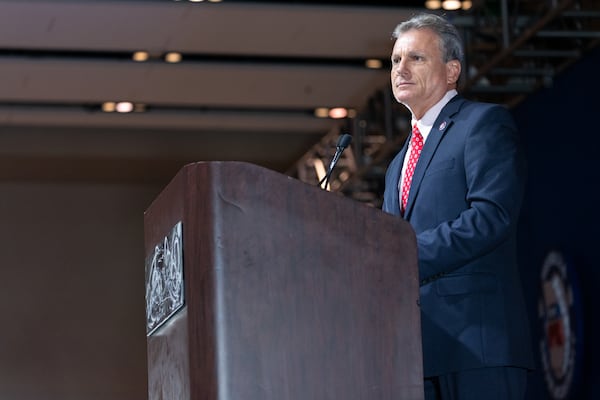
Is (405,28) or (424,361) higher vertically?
(405,28)

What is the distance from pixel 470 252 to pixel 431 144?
28 cm

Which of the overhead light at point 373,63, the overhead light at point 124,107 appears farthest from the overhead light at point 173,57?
the overhead light at point 373,63

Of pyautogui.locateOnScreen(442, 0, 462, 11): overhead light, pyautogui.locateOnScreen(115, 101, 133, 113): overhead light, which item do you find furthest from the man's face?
pyautogui.locateOnScreen(115, 101, 133, 113): overhead light

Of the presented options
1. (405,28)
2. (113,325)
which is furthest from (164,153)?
(405,28)

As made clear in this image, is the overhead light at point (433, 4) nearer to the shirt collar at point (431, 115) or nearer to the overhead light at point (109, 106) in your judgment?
the overhead light at point (109, 106)

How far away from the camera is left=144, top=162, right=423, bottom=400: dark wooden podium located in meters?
1.69

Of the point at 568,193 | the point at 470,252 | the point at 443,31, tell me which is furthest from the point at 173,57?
the point at 470,252

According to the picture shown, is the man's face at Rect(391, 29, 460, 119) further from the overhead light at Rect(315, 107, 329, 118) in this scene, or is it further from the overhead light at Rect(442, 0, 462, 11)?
the overhead light at Rect(315, 107, 329, 118)

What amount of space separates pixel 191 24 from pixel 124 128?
3253mm

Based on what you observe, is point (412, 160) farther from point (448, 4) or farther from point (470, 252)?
point (448, 4)

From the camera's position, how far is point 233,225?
1.71m

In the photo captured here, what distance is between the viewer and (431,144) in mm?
2168

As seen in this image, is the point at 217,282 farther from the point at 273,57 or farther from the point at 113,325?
the point at 113,325

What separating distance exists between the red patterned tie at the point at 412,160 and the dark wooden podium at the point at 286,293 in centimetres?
39
